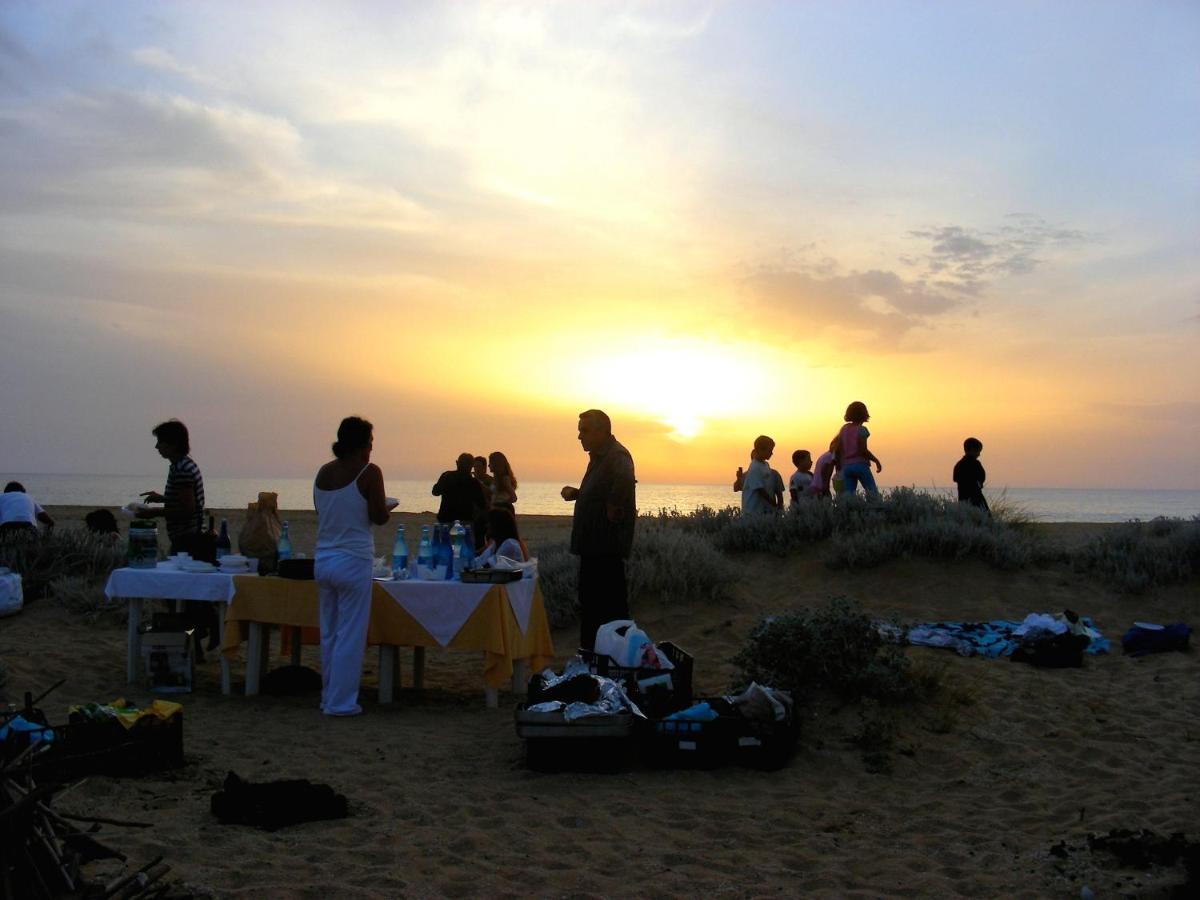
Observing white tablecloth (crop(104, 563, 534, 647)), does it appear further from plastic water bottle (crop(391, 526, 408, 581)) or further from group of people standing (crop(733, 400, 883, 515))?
group of people standing (crop(733, 400, 883, 515))

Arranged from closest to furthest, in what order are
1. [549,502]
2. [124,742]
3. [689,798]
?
[124,742]
[689,798]
[549,502]

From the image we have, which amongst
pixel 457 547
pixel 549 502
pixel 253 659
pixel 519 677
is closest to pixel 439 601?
pixel 457 547

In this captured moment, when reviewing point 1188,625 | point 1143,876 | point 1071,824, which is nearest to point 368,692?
point 1071,824

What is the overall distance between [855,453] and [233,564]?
26.2ft

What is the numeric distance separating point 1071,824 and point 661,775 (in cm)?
215

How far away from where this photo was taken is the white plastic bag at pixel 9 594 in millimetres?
11516

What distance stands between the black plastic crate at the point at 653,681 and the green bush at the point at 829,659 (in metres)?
0.53

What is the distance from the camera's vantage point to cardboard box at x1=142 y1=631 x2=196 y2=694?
325 inches

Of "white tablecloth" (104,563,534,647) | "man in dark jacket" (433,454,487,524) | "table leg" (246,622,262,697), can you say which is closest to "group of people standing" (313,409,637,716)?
"white tablecloth" (104,563,534,647)

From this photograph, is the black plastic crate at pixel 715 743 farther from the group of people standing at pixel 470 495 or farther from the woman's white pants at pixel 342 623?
the group of people standing at pixel 470 495

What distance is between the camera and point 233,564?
8172 millimetres

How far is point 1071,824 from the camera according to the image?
214 inches

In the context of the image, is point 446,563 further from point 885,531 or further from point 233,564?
point 885,531

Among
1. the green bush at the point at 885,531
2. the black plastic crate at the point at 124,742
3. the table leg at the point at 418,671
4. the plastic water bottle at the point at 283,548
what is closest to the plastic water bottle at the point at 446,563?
the table leg at the point at 418,671
